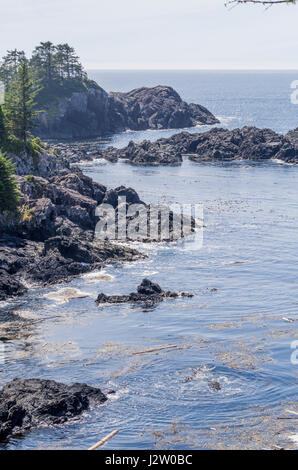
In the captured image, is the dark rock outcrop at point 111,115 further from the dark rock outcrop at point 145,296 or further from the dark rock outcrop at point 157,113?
the dark rock outcrop at point 145,296

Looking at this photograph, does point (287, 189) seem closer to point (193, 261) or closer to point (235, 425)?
point (193, 261)

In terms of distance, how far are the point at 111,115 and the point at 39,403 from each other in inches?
5974

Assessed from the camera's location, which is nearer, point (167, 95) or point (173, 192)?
point (173, 192)

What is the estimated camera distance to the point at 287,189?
96938mm

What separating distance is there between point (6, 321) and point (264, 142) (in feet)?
308

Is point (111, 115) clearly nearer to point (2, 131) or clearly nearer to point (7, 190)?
point (2, 131)

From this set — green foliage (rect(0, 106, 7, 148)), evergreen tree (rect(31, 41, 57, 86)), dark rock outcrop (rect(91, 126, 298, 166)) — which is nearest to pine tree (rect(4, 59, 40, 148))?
green foliage (rect(0, 106, 7, 148))

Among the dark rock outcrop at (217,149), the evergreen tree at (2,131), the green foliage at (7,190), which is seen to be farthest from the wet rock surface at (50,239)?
the dark rock outcrop at (217,149)

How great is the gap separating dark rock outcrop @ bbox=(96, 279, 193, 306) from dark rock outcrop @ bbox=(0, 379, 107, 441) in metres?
17.0

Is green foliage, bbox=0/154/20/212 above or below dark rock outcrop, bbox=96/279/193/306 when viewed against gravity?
above

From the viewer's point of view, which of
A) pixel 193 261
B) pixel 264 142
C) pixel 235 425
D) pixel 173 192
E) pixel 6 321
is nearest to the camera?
pixel 235 425

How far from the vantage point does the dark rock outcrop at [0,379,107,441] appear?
102ft

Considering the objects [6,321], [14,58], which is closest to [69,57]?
[14,58]

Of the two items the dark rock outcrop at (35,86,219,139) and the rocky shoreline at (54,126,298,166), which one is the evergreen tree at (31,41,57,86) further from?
the rocky shoreline at (54,126,298,166)
